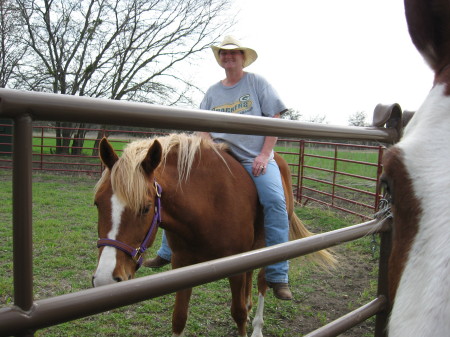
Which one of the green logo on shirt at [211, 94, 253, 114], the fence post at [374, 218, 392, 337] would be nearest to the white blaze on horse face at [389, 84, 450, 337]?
the fence post at [374, 218, 392, 337]

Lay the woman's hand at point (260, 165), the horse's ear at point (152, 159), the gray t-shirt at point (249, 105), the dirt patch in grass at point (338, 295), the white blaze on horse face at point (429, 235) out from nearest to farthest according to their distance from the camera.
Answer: the white blaze on horse face at point (429, 235) → the horse's ear at point (152, 159) → the woman's hand at point (260, 165) → the gray t-shirt at point (249, 105) → the dirt patch in grass at point (338, 295)

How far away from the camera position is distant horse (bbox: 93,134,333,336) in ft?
5.72

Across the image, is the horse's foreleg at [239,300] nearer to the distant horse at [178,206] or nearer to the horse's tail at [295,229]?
the distant horse at [178,206]

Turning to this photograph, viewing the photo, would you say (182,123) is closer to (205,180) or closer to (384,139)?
(384,139)

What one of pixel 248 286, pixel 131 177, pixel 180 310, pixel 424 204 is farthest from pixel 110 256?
pixel 248 286

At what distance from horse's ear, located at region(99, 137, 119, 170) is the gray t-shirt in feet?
3.24

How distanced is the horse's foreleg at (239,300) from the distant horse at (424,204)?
1655 millimetres

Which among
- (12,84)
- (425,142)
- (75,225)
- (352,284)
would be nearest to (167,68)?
(12,84)

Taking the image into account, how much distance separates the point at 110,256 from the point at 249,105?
155 cm

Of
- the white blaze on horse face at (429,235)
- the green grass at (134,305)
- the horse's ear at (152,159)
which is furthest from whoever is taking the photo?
the green grass at (134,305)

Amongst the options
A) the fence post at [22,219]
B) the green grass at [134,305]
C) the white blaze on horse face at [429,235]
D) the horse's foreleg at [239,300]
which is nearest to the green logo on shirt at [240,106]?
the horse's foreleg at [239,300]

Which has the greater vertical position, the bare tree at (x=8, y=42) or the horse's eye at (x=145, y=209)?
the bare tree at (x=8, y=42)

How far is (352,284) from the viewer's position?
410cm

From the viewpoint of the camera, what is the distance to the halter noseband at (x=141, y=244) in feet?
5.57
